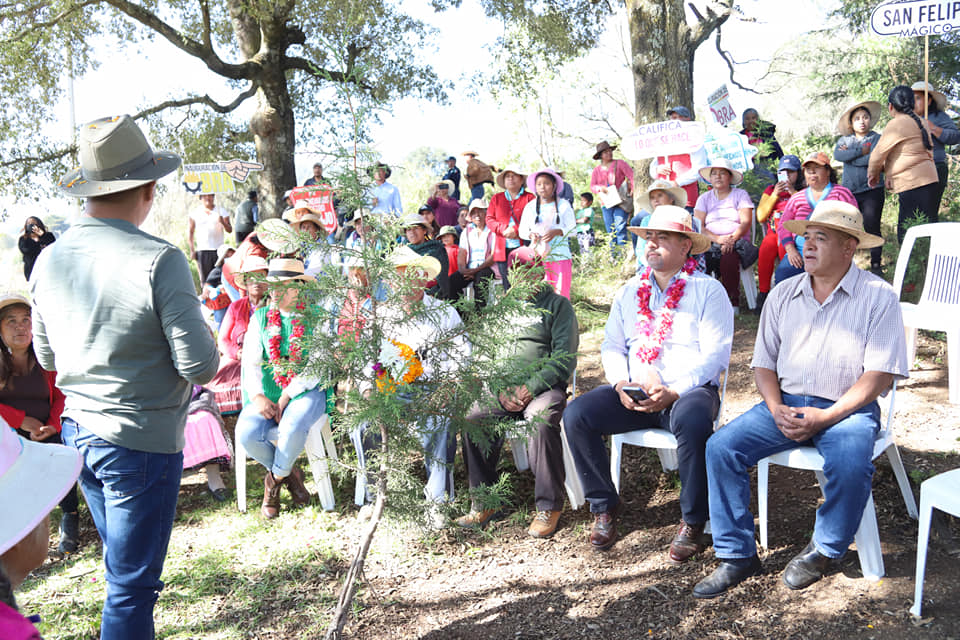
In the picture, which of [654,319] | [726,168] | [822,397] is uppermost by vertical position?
[726,168]

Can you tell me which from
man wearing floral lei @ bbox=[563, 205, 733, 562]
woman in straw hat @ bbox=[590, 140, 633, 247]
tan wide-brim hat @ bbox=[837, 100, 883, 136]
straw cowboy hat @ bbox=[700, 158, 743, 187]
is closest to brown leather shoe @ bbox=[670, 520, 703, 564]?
man wearing floral lei @ bbox=[563, 205, 733, 562]

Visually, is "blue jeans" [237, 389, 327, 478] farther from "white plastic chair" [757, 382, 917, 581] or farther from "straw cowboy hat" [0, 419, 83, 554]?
"straw cowboy hat" [0, 419, 83, 554]

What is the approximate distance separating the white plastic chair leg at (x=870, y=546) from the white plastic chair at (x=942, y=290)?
6.42 feet

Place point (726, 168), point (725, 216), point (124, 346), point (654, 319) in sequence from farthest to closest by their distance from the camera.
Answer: point (725, 216) → point (726, 168) → point (654, 319) → point (124, 346)

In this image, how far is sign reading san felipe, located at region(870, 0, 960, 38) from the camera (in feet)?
16.5

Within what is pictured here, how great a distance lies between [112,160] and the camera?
2238mm

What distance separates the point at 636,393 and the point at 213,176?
Answer: 23.6 feet

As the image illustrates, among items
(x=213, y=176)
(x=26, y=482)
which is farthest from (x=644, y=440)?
(x=213, y=176)

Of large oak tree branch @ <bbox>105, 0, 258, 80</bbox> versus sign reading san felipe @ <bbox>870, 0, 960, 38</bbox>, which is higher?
large oak tree branch @ <bbox>105, 0, 258, 80</bbox>

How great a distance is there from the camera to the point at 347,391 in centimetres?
261

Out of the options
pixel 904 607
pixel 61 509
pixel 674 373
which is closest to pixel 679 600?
pixel 904 607

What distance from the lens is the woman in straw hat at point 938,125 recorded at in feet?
20.2

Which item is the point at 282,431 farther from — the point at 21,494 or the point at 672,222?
the point at 21,494

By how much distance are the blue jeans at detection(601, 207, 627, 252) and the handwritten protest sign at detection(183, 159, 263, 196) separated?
485 cm
